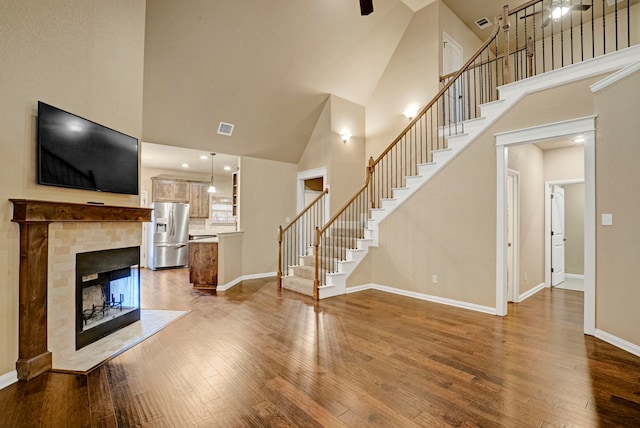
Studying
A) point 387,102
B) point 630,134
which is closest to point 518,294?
point 630,134

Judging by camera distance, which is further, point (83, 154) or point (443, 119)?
point (443, 119)

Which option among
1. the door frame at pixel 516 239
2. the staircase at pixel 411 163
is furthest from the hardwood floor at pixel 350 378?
the staircase at pixel 411 163

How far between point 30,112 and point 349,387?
338 cm

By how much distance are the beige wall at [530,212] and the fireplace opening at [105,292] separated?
A: 552 centimetres

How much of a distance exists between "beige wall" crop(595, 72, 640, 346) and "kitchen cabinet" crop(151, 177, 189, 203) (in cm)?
848

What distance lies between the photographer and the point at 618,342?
9.49 feet

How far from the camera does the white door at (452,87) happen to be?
18.8 feet

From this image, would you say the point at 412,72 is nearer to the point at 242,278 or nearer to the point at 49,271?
the point at 242,278

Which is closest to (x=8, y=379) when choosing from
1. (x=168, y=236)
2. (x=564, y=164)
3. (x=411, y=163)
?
(x=168, y=236)

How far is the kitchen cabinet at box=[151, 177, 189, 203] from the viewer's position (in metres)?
7.75

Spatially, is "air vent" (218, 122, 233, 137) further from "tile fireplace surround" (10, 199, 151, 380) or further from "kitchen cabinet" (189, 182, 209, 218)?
"kitchen cabinet" (189, 182, 209, 218)

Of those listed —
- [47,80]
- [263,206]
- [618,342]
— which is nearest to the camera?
[47,80]

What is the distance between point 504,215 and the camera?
3832mm

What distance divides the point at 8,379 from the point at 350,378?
2.65m
